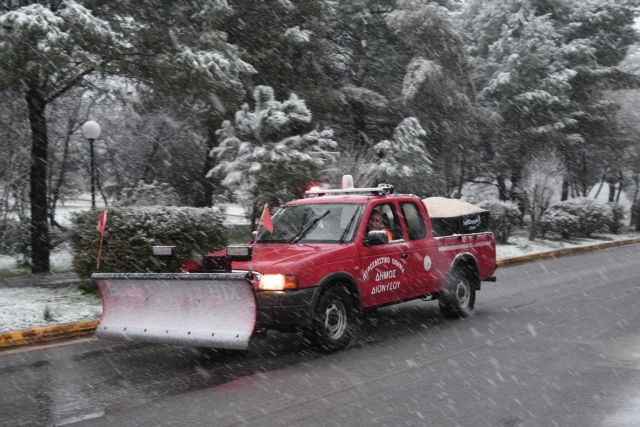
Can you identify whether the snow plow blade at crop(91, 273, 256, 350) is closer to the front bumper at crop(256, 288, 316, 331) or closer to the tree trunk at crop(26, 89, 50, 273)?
the front bumper at crop(256, 288, 316, 331)

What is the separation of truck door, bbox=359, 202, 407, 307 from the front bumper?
1022mm

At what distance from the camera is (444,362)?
7488 mm

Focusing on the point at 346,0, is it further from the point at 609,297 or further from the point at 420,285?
the point at 420,285

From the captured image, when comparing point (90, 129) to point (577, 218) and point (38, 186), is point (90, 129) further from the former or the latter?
point (577, 218)

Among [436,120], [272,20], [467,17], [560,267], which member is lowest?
[560,267]

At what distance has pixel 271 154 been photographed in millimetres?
15906

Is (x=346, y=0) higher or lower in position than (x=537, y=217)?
higher

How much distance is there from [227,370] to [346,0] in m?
20.9

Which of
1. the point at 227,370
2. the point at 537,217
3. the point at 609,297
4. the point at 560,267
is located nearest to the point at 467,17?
the point at 537,217

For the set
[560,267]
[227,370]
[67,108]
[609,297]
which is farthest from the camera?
[67,108]

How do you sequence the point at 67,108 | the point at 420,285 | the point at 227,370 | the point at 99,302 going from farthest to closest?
the point at 67,108, the point at 99,302, the point at 420,285, the point at 227,370

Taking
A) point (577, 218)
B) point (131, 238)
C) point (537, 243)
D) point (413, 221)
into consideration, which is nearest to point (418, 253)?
point (413, 221)

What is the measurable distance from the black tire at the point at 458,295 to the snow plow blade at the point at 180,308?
382 centimetres

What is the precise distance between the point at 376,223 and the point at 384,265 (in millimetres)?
563
